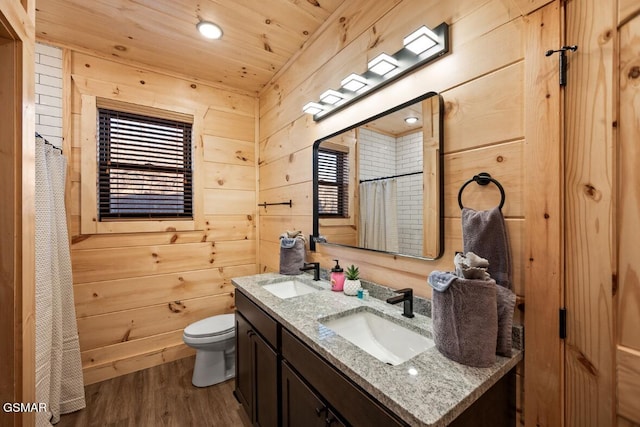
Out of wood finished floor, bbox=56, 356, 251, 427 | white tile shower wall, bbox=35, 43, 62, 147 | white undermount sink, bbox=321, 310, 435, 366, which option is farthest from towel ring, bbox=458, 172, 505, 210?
white tile shower wall, bbox=35, 43, 62, 147

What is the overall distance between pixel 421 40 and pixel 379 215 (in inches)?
33.7

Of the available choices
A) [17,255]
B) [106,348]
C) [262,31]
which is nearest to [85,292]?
[106,348]

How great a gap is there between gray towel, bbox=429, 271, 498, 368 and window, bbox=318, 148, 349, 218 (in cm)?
98

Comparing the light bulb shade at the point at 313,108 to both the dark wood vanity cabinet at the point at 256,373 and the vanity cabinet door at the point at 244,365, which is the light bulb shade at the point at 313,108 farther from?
the vanity cabinet door at the point at 244,365

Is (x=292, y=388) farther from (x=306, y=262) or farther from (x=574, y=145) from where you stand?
(x=574, y=145)

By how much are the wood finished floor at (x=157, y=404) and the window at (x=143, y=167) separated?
4.48 ft

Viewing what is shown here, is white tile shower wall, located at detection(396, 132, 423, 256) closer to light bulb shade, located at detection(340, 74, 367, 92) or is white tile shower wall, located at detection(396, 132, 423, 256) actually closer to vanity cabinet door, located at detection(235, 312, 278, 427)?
light bulb shade, located at detection(340, 74, 367, 92)

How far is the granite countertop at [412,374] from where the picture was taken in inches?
27.3

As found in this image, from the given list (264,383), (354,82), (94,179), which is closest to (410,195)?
(354,82)

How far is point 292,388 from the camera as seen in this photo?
120 centimetres

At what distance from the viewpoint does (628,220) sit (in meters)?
0.77

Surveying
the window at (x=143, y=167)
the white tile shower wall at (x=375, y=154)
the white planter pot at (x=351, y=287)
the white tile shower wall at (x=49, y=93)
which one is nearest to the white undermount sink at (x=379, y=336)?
the white planter pot at (x=351, y=287)

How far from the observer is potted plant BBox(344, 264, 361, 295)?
1.54 metres

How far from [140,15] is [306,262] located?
2.08m
